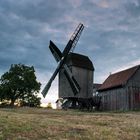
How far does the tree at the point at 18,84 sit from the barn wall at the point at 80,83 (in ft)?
46.6

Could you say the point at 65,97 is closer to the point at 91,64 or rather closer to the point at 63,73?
the point at 63,73

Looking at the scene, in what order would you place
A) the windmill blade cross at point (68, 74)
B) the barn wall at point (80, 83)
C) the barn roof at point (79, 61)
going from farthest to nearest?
1. the barn roof at point (79, 61)
2. the barn wall at point (80, 83)
3. the windmill blade cross at point (68, 74)

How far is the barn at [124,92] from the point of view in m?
46.7

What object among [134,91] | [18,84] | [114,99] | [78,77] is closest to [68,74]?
[78,77]

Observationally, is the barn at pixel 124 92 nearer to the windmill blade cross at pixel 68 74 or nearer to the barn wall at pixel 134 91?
the barn wall at pixel 134 91

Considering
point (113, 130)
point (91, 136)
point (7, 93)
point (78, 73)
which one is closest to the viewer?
point (91, 136)

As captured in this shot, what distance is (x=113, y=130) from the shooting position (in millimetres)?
20359

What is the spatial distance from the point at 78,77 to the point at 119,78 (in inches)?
233

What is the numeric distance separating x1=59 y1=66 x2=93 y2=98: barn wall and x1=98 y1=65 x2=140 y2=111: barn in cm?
273

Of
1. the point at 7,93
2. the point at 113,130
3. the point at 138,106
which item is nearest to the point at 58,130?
the point at 113,130

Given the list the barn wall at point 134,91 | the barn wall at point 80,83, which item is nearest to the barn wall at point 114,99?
the barn wall at point 134,91

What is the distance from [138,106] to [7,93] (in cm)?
2605

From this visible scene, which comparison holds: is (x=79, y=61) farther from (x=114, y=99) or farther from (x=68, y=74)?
(x=114, y=99)

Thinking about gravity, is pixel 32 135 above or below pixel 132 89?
below
